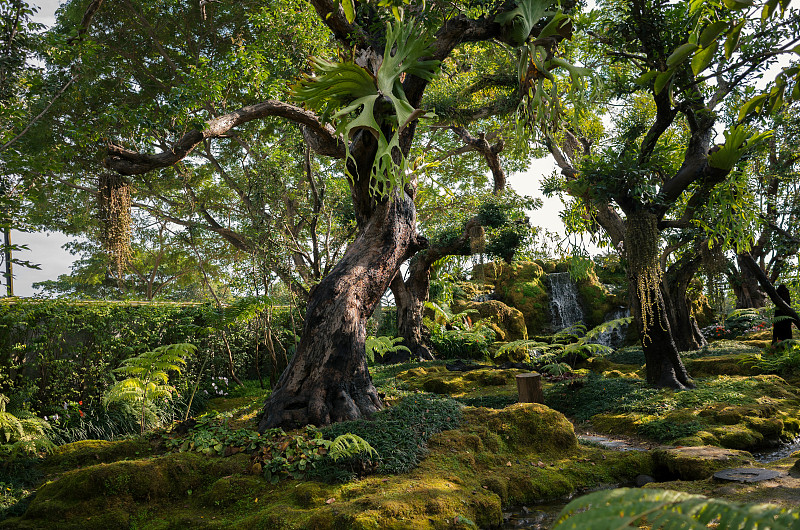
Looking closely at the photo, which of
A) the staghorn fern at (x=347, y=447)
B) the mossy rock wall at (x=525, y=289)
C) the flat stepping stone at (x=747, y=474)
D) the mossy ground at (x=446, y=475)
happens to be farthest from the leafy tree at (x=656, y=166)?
the mossy rock wall at (x=525, y=289)

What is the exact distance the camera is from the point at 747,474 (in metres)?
4.09

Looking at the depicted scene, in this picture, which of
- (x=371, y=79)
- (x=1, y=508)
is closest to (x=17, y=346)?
(x=1, y=508)

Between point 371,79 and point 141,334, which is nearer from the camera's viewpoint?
point 371,79

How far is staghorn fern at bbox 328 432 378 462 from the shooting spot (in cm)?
418

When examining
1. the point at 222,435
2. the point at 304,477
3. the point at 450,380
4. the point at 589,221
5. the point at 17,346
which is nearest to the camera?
the point at 304,477

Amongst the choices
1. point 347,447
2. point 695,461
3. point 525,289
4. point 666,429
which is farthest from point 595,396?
point 525,289

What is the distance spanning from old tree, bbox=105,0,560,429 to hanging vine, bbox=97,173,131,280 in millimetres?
296

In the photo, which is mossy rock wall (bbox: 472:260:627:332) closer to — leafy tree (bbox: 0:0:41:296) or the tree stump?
the tree stump

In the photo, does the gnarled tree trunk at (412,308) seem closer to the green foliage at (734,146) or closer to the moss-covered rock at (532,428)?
the moss-covered rock at (532,428)

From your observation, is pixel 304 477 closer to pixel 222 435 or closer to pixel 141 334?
pixel 222 435

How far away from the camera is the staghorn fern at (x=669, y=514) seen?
111 centimetres

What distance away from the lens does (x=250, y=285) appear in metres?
10.2

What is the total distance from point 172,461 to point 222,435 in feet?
2.80

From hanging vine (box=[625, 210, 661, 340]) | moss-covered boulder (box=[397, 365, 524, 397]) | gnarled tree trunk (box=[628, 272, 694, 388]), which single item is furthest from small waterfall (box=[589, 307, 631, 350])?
hanging vine (box=[625, 210, 661, 340])
